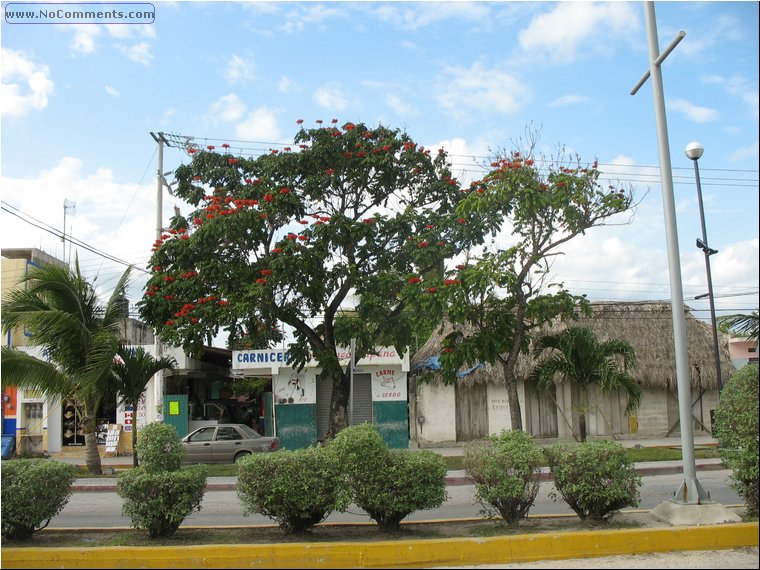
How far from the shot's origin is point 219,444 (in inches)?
735

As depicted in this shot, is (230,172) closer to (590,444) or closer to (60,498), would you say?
(60,498)

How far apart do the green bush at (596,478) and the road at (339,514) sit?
1689mm

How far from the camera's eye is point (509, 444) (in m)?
7.84

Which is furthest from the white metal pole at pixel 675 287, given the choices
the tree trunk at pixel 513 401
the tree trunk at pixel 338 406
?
the tree trunk at pixel 338 406

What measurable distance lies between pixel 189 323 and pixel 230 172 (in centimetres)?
428

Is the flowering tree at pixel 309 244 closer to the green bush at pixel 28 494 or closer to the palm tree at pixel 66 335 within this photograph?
the palm tree at pixel 66 335

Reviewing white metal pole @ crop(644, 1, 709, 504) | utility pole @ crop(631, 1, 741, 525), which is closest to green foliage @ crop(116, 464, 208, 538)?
utility pole @ crop(631, 1, 741, 525)

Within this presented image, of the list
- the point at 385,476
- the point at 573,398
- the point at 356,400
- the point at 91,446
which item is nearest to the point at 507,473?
the point at 385,476

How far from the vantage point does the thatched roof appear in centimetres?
2267

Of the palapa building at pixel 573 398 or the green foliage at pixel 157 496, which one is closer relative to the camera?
the green foliage at pixel 157 496

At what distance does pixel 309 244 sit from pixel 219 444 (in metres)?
6.41

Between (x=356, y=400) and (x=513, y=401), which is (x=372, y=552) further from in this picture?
(x=356, y=400)

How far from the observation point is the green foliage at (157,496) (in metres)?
7.38

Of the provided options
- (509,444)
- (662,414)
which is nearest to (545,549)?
(509,444)
